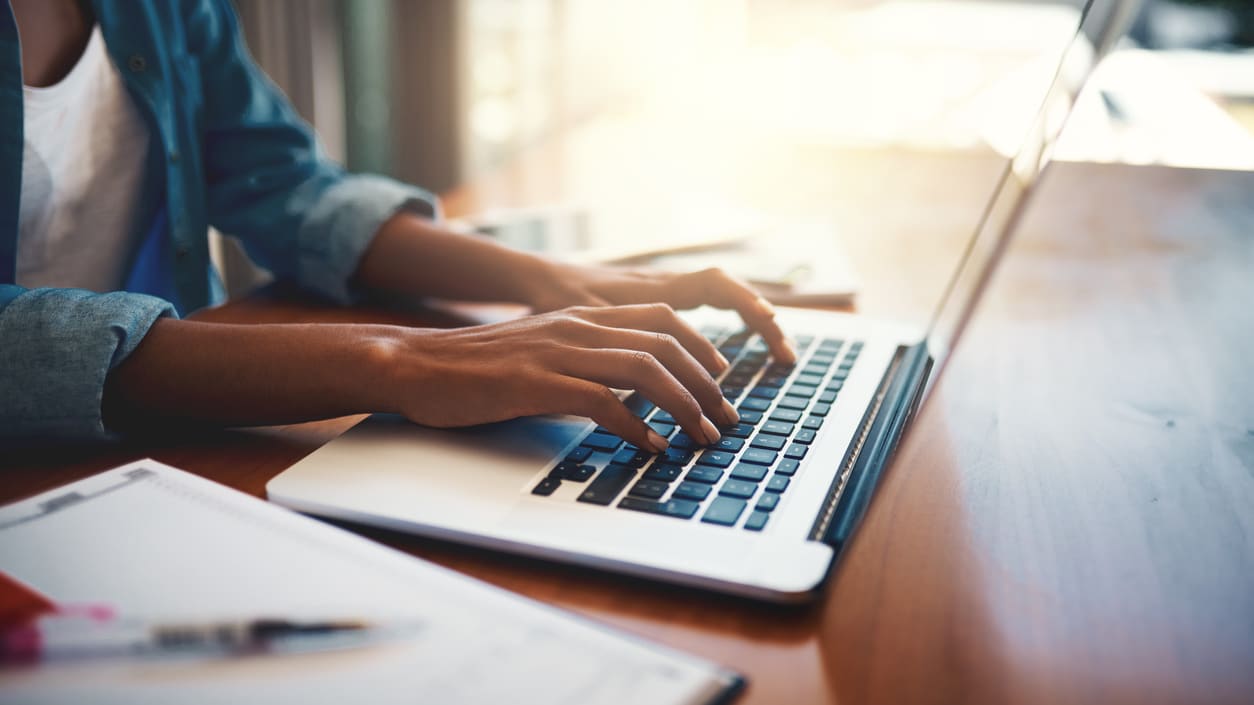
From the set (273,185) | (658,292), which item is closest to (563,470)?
(658,292)

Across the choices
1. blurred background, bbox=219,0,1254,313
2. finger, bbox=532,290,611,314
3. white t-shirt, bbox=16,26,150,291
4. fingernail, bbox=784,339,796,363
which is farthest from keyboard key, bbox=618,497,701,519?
white t-shirt, bbox=16,26,150,291

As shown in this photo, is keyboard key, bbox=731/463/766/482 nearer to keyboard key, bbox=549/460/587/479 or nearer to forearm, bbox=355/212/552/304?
keyboard key, bbox=549/460/587/479

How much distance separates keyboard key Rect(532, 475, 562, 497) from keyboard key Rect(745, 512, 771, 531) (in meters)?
0.10

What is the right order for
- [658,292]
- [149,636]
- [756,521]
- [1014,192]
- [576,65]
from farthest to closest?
[576,65] → [1014,192] → [658,292] → [756,521] → [149,636]

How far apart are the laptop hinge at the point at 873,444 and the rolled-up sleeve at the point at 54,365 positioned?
41 cm

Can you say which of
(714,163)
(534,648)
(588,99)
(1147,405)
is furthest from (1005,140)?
(588,99)

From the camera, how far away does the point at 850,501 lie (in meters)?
0.50

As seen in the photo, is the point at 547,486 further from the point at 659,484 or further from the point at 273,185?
the point at 273,185

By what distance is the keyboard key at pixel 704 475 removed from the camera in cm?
51

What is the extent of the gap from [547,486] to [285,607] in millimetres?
159

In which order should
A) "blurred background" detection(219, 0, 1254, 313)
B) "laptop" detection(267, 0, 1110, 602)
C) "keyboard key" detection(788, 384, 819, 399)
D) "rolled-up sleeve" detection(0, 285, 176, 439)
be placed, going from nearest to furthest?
"laptop" detection(267, 0, 1110, 602), "rolled-up sleeve" detection(0, 285, 176, 439), "keyboard key" detection(788, 384, 819, 399), "blurred background" detection(219, 0, 1254, 313)

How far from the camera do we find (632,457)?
0.54m

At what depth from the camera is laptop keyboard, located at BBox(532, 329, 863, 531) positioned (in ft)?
1.60

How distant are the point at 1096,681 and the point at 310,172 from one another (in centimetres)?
85
